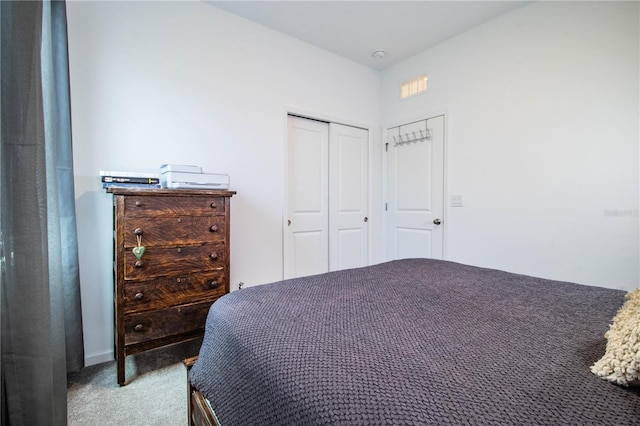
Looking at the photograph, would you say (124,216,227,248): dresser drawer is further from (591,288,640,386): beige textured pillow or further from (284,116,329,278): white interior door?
(591,288,640,386): beige textured pillow

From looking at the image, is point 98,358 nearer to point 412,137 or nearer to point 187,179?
point 187,179

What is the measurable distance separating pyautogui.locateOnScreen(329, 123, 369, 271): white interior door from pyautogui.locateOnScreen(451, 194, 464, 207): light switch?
40.6 inches

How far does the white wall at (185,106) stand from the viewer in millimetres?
2025

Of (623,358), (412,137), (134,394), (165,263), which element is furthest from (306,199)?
(623,358)

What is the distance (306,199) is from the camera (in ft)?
10.5

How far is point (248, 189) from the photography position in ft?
8.93

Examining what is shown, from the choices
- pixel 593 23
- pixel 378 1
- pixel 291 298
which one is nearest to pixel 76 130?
pixel 291 298

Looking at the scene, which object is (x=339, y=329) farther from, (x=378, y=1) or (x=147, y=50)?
(x=378, y=1)

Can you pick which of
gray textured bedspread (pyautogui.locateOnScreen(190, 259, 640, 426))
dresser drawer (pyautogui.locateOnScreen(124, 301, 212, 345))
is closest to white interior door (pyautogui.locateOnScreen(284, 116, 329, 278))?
dresser drawer (pyautogui.locateOnScreen(124, 301, 212, 345))

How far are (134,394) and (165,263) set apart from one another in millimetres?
745

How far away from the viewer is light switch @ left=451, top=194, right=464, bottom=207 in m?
2.91

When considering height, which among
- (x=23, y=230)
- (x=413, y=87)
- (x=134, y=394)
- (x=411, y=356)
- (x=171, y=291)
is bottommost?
(x=134, y=394)

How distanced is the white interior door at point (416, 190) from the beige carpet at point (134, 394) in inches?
95.7

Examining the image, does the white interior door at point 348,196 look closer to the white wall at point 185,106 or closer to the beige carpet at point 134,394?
the white wall at point 185,106
